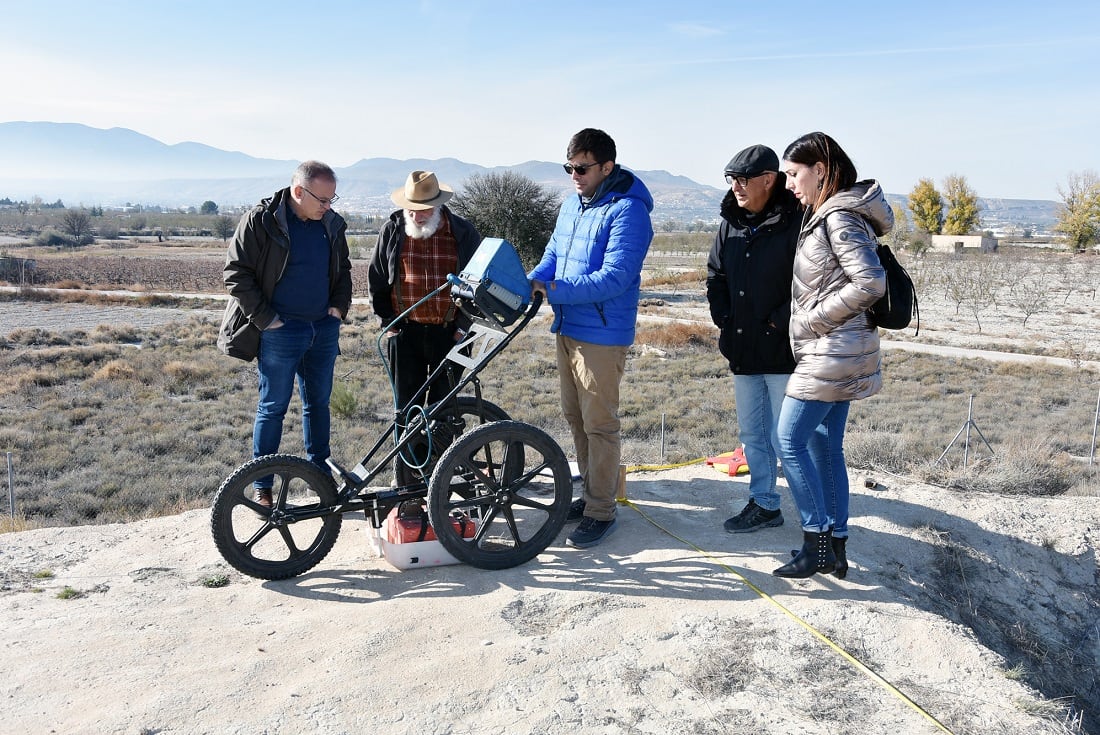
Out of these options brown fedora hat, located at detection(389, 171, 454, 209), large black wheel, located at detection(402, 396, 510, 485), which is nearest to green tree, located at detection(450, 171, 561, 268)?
brown fedora hat, located at detection(389, 171, 454, 209)

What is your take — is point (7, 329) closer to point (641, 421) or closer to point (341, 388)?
point (341, 388)

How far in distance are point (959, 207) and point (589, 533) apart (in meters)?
81.0

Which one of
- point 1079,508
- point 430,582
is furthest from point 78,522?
point 1079,508

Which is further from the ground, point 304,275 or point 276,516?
point 304,275

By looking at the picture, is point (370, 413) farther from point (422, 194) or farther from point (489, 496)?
point (489, 496)

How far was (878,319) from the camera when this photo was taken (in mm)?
3852

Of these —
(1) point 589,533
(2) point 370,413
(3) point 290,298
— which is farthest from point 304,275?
(2) point 370,413

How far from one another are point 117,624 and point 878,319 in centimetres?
391

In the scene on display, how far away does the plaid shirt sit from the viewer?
496 centimetres

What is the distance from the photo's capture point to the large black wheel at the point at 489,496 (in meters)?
4.21

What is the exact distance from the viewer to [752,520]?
16.6 ft

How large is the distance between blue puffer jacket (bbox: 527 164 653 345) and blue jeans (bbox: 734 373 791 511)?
867 millimetres

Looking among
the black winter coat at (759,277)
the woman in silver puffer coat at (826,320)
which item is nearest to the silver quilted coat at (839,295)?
the woman in silver puffer coat at (826,320)

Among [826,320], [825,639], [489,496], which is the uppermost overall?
[826,320]
